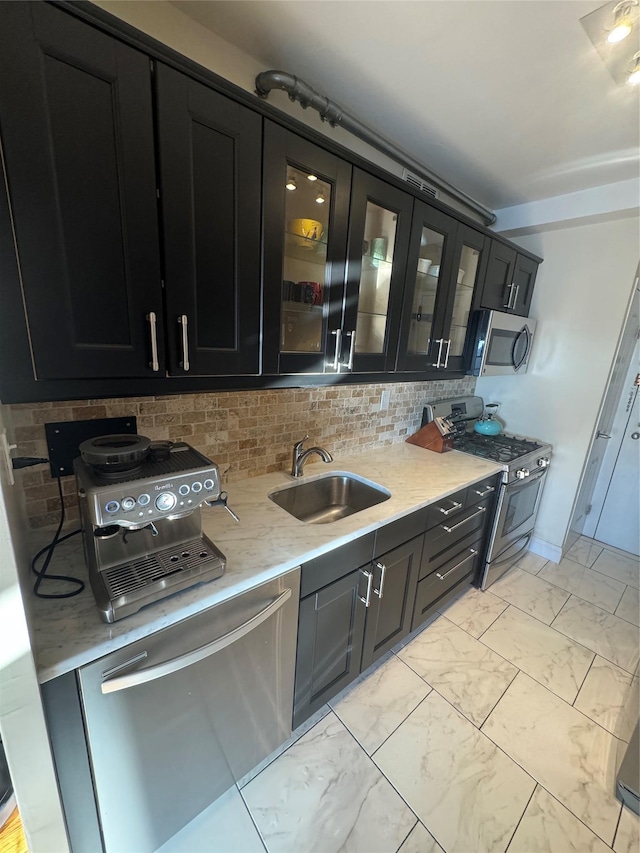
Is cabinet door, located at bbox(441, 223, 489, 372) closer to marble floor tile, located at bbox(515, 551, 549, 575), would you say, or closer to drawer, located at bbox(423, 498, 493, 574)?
drawer, located at bbox(423, 498, 493, 574)

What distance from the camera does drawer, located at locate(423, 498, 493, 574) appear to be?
5.69 feet

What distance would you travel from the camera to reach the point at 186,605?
889 mm

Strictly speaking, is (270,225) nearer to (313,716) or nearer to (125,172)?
(125,172)

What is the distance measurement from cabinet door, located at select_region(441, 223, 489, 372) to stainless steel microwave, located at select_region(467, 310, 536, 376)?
78mm

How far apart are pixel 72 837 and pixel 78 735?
0.33 meters

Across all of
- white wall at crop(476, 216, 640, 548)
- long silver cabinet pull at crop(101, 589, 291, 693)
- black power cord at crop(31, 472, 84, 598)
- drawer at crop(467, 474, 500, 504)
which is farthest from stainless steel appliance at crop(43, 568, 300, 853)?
white wall at crop(476, 216, 640, 548)

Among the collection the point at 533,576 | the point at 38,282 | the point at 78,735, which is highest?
the point at 38,282

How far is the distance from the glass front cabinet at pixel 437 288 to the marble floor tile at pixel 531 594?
1635 millimetres

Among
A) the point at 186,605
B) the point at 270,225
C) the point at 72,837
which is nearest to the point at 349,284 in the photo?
the point at 270,225

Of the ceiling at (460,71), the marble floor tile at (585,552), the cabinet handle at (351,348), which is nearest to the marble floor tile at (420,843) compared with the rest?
the cabinet handle at (351,348)

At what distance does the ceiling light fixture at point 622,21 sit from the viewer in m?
1.00

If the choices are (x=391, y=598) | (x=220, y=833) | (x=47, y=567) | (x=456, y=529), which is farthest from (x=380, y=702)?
(x=47, y=567)

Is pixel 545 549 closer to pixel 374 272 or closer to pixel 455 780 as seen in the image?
pixel 455 780

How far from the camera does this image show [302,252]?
4.18ft
